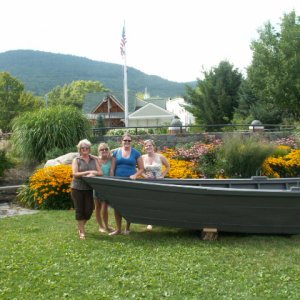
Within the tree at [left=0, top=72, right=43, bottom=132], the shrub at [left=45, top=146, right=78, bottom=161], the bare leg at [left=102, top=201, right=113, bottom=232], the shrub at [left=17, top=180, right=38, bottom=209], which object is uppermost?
the tree at [left=0, top=72, right=43, bottom=132]

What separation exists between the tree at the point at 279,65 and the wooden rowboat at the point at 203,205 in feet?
60.6

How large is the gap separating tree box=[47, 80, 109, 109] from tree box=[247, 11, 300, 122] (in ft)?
107

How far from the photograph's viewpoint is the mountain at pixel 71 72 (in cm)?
15638

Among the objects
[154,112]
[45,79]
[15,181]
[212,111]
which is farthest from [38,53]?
[15,181]

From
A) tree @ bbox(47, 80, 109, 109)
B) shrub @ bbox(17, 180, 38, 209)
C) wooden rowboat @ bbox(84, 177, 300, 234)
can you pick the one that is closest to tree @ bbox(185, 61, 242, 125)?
shrub @ bbox(17, 180, 38, 209)

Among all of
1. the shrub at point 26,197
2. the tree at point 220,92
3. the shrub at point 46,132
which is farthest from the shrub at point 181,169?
the tree at point 220,92

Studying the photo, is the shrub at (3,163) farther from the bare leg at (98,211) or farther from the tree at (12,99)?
the tree at (12,99)

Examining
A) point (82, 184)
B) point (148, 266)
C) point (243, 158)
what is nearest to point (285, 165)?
point (243, 158)

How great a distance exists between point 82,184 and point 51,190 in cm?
345

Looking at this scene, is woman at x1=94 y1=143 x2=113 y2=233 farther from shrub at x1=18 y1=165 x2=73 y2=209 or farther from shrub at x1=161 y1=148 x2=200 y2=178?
shrub at x1=161 y1=148 x2=200 y2=178

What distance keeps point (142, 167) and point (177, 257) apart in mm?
1802

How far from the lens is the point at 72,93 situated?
220ft

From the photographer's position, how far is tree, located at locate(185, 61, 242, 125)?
1286 inches

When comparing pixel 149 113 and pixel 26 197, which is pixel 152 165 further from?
pixel 149 113
